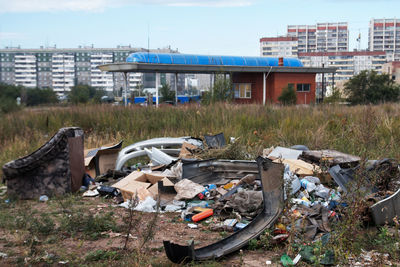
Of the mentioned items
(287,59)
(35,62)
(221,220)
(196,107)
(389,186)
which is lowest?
(221,220)

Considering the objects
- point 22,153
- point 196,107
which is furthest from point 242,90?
point 22,153

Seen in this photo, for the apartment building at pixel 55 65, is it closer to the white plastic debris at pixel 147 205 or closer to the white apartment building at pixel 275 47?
the white apartment building at pixel 275 47

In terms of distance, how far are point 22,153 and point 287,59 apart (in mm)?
A: 35883

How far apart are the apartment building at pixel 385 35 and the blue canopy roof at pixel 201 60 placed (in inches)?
5981

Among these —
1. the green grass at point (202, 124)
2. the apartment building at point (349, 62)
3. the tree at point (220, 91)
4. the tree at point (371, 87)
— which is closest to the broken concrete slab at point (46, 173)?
the green grass at point (202, 124)

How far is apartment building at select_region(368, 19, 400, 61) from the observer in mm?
175750

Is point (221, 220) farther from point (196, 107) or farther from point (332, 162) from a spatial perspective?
point (196, 107)

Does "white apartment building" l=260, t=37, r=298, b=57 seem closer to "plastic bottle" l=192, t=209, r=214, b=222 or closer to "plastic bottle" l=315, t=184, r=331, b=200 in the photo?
"plastic bottle" l=315, t=184, r=331, b=200

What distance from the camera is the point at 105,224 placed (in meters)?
5.00

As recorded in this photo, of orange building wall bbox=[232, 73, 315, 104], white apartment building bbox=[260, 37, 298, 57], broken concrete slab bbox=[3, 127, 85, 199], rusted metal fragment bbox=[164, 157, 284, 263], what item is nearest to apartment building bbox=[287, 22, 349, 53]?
white apartment building bbox=[260, 37, 298, 57]

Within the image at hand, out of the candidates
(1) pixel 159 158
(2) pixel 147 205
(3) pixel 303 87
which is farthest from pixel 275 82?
(2) pixel 147 205

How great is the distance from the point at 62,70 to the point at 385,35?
129 metres

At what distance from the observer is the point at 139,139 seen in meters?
11.6

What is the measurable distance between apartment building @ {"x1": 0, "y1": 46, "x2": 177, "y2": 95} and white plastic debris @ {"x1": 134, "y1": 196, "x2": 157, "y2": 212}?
154599mm
